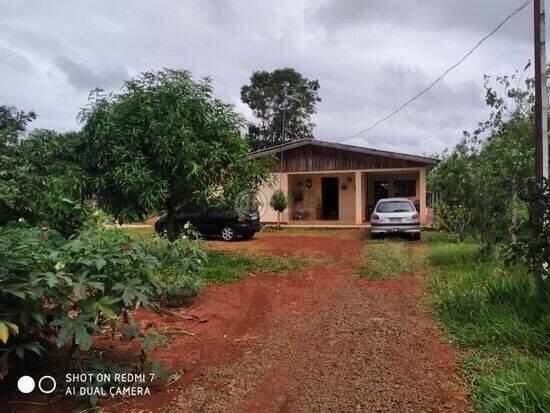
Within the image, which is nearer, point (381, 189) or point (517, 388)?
point (517, 388)

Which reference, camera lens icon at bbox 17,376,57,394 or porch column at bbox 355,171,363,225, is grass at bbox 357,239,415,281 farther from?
porch column at bbox 355,171,363,225

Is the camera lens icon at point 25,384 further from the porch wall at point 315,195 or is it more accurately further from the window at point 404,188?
the window at point 404,188

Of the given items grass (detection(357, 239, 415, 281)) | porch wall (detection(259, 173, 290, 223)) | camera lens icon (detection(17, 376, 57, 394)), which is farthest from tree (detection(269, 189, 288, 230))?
camera lens icon (detection(17, 376, 57, 394))

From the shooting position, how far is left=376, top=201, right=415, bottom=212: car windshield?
15.8m

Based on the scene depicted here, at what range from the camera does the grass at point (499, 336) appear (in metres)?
3.34

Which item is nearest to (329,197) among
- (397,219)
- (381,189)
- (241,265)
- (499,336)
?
(381,189)

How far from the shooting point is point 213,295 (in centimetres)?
754

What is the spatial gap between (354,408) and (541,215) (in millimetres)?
3354

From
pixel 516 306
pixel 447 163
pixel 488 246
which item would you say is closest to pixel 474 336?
pixel 516 306

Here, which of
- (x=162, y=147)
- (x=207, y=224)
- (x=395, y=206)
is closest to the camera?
(x=162, y=147)

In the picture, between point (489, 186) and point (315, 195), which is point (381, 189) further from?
point (489, 186)

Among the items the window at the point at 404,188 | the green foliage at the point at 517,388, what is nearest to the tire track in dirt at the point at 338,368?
the green foliage at the point at 517,388

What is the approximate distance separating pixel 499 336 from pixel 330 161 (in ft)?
55.7

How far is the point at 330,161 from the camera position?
2145 centimetres
